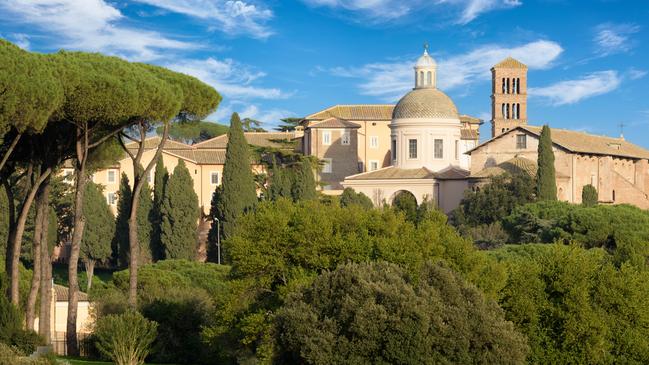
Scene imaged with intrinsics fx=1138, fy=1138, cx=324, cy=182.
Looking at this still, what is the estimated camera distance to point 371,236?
23.8 meters

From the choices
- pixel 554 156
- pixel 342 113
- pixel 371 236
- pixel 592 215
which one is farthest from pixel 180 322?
pixel 342 113

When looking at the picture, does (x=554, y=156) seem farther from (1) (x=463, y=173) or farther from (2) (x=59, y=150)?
(2) (x=59, y=150)

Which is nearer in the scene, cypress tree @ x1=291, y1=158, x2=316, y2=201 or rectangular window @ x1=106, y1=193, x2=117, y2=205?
Answer: cypress tree @ x1=291, y1=158, x2=316, y2=201

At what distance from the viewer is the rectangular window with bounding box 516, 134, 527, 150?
58188 mm

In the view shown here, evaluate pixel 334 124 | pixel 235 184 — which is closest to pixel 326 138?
pixel 334 124

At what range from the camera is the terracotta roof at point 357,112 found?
7000 cm

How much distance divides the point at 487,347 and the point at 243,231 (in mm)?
7855

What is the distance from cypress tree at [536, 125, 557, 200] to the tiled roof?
378cm

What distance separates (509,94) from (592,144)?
1354cm

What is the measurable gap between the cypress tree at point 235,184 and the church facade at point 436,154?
10.2 meters

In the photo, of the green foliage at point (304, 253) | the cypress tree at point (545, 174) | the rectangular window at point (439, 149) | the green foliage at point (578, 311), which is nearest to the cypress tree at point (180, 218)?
the rectangular window at point (439, 149)

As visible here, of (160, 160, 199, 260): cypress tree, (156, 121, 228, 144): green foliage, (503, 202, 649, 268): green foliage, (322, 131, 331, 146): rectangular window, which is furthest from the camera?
(156, 121, 228, 144): green foliage

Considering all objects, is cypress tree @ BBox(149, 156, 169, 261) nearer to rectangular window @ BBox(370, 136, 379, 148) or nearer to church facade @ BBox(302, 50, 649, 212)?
church facade @ BBox(302, 50, 649, 212)

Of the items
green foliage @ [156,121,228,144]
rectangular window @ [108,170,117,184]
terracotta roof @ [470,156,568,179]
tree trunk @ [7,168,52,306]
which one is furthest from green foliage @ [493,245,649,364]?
green foliage @ [156,121,228,144]
